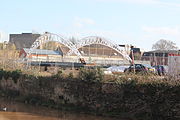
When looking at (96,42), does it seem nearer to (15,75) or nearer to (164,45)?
(164,45)

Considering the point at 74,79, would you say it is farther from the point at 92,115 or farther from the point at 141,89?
the point at 141,89

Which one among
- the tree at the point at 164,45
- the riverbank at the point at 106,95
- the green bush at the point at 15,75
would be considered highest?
the tree at the point at 164,45

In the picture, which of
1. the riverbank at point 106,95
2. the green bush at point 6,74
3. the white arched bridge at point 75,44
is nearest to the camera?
the riverbank at point 106,95

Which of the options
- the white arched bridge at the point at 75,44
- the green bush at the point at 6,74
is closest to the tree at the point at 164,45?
the white arched bridge at the point at 75,44

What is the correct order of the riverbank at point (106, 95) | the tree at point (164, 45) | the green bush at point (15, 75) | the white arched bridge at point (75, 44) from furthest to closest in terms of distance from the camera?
the tree at point (164, 45)
the white arched bridge at point (75, 44)
the green bush at point (15, 75)
the riverbank at point (106, 95)

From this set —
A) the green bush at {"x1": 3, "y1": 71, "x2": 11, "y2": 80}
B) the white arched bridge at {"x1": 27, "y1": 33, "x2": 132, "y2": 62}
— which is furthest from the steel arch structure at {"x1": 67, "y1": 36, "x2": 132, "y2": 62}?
the green bush at {"x1": 3, "y1": 71, "x2": 11, "y2": 80}

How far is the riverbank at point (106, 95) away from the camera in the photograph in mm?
23672

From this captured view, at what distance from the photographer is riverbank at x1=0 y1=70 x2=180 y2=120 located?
23.7 meters

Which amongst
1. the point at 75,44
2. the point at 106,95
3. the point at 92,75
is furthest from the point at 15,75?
the point at 75,44

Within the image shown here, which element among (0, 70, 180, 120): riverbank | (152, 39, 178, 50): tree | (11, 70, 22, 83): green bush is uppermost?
(152, 39, 178, 50): tree

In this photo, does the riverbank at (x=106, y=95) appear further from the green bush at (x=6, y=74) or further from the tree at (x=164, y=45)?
the tree at (x=164, y=45)

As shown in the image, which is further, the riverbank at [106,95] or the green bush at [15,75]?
the green bush at [15,75]

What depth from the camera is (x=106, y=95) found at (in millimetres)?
27281

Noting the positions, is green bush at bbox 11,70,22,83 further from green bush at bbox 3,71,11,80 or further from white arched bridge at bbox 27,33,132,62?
white arched bridge at bbox 27,33,132,62
